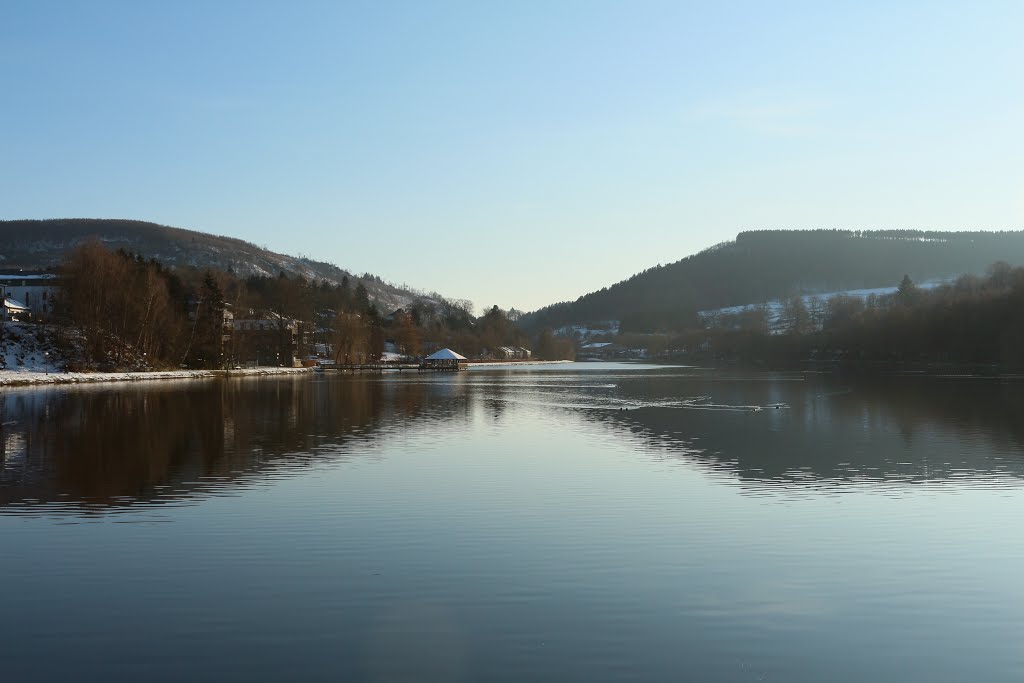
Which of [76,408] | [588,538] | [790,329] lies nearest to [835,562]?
[588,538]

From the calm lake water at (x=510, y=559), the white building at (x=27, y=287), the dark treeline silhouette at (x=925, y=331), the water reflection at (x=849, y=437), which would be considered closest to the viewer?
the calm lake water at (x=510, y=559)

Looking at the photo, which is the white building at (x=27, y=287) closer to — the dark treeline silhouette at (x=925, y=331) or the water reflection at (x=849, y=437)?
the water reflection at (x=849, y=437)

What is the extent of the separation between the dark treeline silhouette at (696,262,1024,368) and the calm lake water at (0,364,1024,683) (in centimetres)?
7674

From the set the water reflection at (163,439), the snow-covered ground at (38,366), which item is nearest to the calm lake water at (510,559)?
the water reflection at (163,439)

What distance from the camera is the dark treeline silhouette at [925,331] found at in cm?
9375

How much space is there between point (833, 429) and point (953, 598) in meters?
21.3

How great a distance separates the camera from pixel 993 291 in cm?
10100

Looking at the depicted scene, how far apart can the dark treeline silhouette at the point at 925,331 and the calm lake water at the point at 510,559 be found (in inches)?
3021

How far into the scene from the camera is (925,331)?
355 feet

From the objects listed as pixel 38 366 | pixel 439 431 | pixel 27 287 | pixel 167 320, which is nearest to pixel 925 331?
pixel 167 320

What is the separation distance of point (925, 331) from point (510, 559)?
4257 inches

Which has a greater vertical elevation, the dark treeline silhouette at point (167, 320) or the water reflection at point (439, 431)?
the dark treeline silhouette at point (167, 320)

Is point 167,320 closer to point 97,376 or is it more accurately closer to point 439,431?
point 97,376

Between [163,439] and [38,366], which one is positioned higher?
[38,366]
